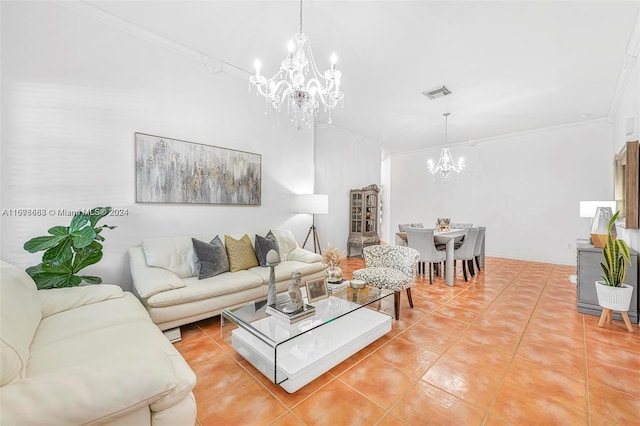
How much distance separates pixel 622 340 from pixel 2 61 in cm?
575

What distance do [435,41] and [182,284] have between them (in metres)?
3.49

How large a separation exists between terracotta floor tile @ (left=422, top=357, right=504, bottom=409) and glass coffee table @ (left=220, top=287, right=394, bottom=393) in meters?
0.51

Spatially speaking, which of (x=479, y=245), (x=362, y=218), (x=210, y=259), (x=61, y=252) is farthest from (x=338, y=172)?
(x=61, y=252)

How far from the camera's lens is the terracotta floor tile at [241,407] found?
1452mm

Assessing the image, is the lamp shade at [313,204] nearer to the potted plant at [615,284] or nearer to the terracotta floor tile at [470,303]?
the terracotta floor tile at [470,303]

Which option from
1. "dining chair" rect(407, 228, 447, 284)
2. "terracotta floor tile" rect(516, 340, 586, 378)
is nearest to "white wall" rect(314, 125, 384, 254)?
"dining chair" rect(407, 228, 447, 284)

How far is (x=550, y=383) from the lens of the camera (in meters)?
1.75

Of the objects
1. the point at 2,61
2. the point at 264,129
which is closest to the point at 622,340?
the point at 264,129

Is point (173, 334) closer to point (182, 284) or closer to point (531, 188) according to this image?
point (182, 284)

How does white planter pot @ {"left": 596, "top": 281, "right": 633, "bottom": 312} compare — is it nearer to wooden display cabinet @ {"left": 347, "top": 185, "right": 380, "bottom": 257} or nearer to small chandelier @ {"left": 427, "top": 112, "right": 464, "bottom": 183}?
small chandelier @ {"left": 427, "top": 112, "right": 464, "bottom": 183}

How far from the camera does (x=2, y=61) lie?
220cm

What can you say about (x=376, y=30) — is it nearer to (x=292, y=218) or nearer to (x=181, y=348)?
(x=292, y=218)

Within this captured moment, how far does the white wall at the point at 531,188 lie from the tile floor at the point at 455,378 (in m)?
3.48

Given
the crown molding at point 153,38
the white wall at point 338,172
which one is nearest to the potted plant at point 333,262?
the white wall at point 338,172
